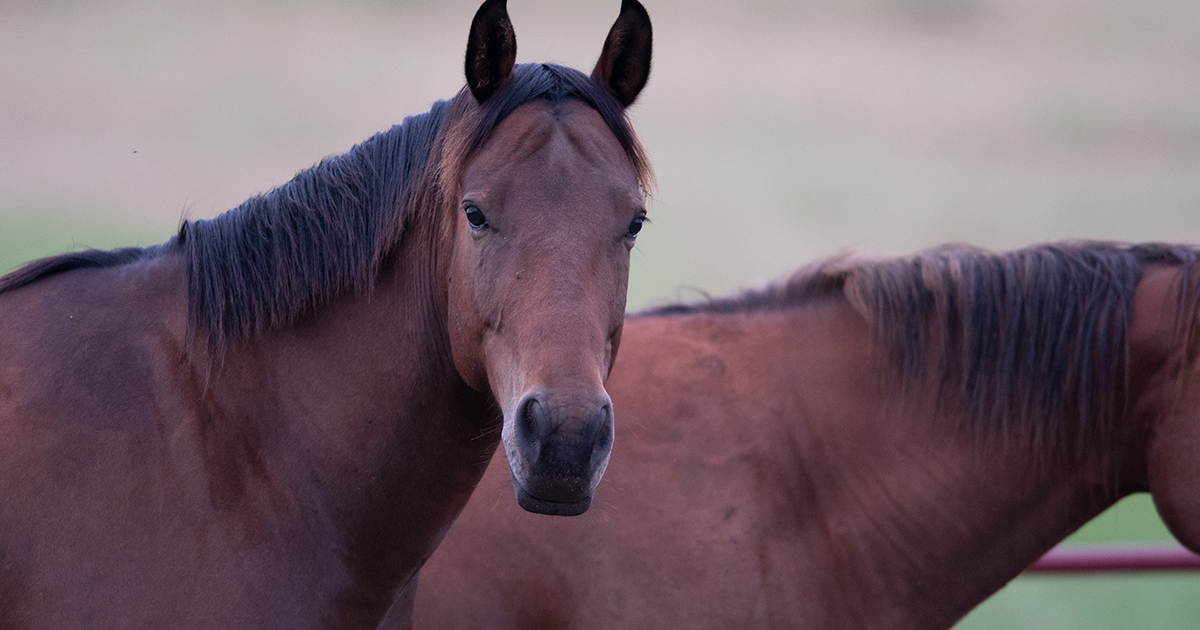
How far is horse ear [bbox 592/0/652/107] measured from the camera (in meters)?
1.95

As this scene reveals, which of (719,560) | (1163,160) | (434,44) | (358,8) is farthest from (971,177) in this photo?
(719,560)

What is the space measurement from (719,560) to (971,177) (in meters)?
12.9

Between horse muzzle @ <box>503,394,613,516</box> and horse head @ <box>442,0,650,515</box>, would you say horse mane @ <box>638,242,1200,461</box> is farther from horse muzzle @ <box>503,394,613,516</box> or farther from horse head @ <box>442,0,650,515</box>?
horse muzzle @ <box>503,394,613,516</box>

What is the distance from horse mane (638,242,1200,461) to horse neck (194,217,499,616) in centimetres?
140

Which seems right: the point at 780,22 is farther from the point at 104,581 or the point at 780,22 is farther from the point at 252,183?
the point at 104,581

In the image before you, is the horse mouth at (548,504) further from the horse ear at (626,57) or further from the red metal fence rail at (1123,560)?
the red metal fence rail at (1123,560)

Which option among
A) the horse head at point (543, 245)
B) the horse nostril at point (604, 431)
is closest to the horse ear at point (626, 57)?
the horse head at point (543, 245)

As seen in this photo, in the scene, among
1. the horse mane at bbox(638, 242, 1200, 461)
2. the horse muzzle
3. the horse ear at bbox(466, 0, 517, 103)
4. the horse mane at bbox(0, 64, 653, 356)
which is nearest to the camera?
the horse muzzle

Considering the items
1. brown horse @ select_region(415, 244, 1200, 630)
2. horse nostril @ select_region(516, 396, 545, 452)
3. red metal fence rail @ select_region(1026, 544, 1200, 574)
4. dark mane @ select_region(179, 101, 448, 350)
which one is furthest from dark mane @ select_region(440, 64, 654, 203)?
red metal fence rail @ select_region(1026, 544, 1200, 574)

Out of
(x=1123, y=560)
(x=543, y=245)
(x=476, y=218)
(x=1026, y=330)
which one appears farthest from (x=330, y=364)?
(x=1123, y=560)

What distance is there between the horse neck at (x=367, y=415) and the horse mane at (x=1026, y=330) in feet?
4.59

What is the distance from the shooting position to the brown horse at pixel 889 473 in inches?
100

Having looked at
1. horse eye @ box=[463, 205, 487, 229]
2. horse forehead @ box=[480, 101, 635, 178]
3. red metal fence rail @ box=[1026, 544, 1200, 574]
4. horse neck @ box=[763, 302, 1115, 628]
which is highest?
horse forehead @ box=[480, 101, 635, 178]

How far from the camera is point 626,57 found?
2.02 metres
